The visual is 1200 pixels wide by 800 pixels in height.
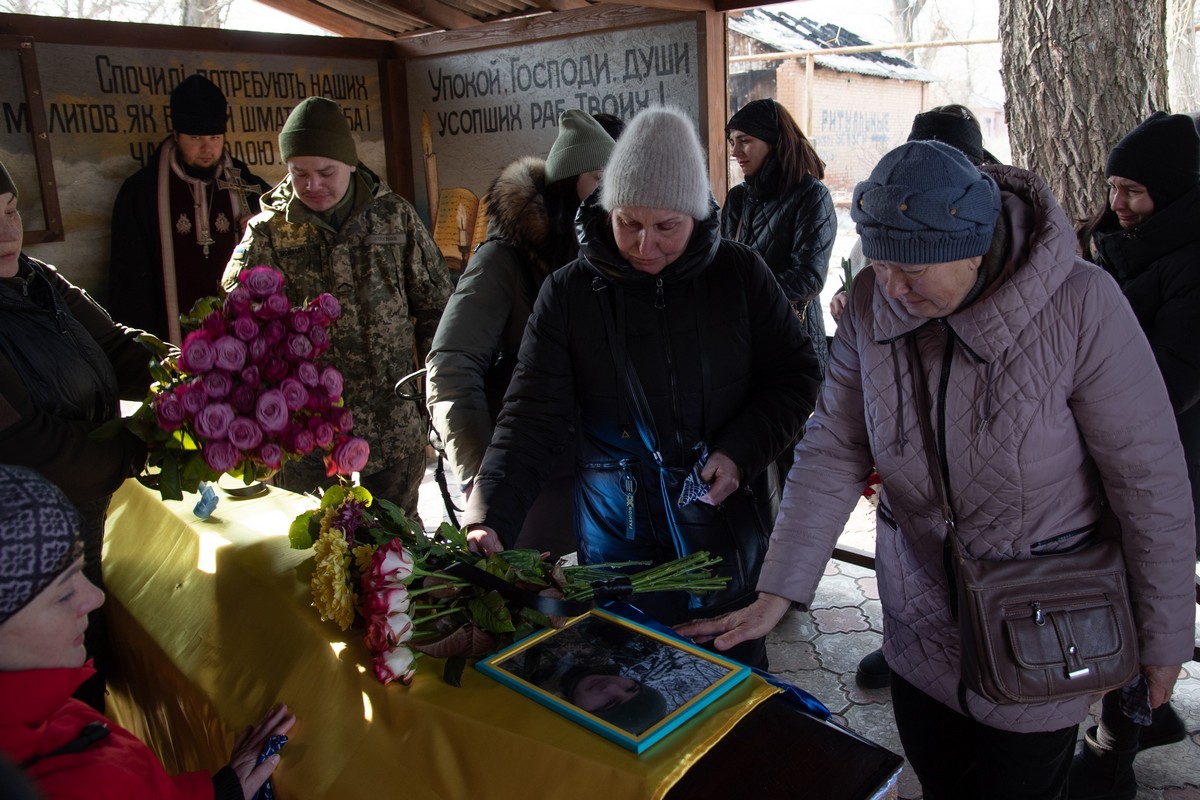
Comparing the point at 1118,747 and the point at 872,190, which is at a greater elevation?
the point at 872,190

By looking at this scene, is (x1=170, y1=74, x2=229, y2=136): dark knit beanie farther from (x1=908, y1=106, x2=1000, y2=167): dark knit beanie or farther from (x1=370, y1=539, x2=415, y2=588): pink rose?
(x1=370, y1=539, x2=415, y2=588): pink rose

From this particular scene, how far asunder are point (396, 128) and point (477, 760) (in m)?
5.20

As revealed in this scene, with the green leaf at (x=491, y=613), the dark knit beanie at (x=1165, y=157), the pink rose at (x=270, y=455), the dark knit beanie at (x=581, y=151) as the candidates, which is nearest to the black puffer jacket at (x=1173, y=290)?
the dark knit beanie at (x=1165, y=157)

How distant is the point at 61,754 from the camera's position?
1425 mm

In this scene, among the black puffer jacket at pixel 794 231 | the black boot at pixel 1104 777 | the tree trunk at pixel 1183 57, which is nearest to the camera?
the black boot at pixel 1104 777

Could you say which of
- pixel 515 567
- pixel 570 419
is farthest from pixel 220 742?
pixel 570 419

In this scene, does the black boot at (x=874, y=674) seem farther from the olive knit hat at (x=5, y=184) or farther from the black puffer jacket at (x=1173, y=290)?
the olive knit hat at (x=5, y=184)

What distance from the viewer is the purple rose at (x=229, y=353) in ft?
6.30

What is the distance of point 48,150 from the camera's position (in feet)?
15.4

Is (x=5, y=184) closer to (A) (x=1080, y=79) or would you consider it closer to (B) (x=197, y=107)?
(B) (x=197, y=107)

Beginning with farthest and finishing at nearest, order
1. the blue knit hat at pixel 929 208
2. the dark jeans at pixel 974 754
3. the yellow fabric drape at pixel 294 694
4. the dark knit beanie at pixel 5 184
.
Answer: the dark knit beanie at pixel 5 184 → the dark jeans at pixel 974 754 → the blue knit hat at pixel 929 208 → the yellow fabric drape at pixel 294 694

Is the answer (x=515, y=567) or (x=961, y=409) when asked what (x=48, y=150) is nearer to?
(x=515, y=567)

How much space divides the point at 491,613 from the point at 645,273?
909 mm

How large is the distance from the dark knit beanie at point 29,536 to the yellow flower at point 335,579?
46 cm
